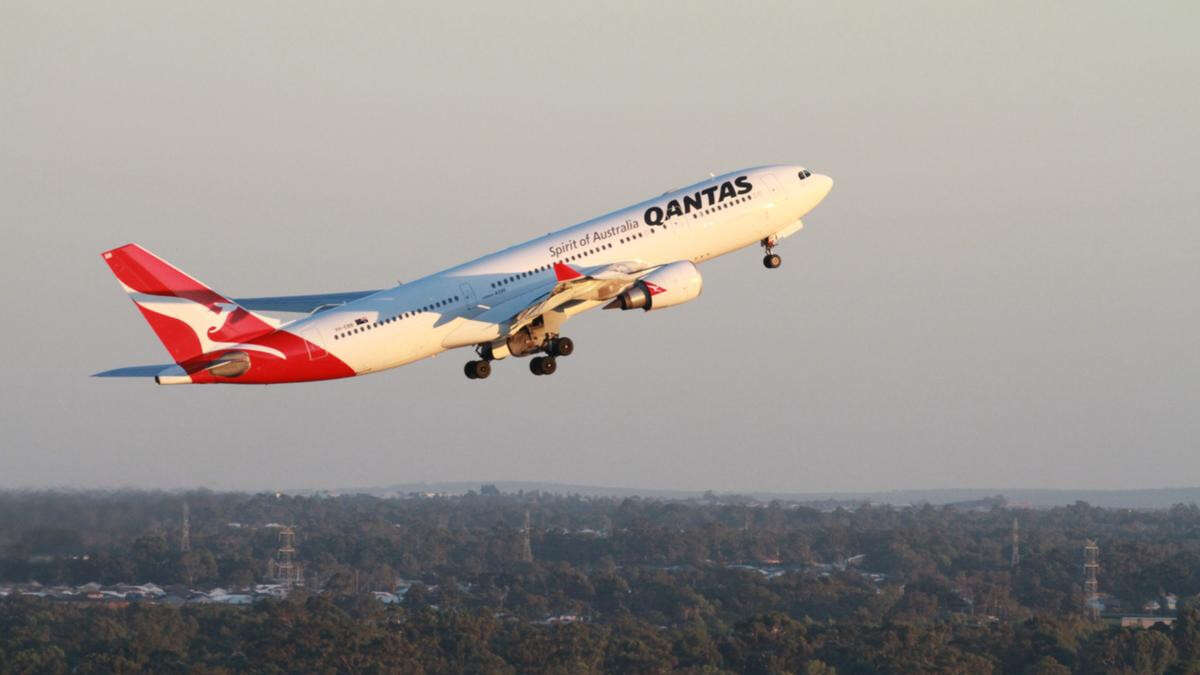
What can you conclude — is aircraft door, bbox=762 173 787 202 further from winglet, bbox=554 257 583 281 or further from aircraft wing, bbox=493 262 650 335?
winglet, bbox=554 257 583 281

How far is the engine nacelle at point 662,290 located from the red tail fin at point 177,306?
15289 millimetres

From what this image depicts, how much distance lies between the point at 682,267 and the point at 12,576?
56.0 m

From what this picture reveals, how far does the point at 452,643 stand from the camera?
547 ft

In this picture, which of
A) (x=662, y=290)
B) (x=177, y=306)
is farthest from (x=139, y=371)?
(x=662, y=290)

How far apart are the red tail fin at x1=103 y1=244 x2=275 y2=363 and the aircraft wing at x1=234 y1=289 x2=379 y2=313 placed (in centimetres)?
789

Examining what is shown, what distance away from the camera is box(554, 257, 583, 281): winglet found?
247 ft

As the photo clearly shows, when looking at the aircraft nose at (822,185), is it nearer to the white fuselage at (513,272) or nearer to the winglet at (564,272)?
the white fuselage at (513,272)

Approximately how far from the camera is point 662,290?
254ft

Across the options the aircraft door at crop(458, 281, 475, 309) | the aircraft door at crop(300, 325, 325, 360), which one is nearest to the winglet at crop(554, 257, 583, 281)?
the aircraft door at crop(458, 281, 475, 309)

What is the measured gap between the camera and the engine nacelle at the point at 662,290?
77125 mm

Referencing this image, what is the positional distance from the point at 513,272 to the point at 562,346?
525cm

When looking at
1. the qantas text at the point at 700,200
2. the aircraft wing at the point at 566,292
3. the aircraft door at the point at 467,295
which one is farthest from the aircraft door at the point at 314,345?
the qantas text at the point at 700,200

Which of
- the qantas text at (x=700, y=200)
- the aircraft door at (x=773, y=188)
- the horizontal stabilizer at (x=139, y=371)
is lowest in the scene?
the horizontal stabilizer at (x=139, y=371)

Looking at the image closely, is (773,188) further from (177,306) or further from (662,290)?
(177,306)
